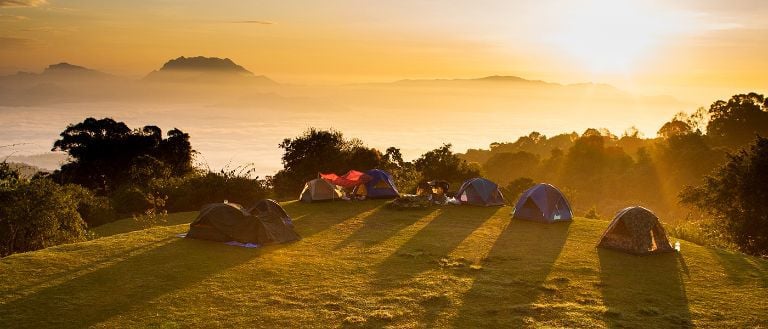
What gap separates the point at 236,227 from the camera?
19.2m

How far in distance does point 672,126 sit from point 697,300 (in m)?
78.7

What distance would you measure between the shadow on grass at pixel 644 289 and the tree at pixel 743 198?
341 inches

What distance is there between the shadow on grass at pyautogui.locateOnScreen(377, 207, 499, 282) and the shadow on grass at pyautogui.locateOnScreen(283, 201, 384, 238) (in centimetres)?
411

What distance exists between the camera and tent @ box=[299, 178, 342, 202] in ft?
96.5

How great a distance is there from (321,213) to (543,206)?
10.9m

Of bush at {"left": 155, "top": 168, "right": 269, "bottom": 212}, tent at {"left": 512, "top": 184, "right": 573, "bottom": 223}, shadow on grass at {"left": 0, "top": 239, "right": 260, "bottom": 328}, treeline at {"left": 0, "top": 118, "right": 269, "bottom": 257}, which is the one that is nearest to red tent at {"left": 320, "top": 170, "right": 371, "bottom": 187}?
tent at {"left": 512, "top": 184, "right": 573, "bottom": 223}

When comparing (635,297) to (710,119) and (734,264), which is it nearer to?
(734,264)

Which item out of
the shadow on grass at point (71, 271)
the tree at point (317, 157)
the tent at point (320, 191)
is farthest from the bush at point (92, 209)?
the shadow on grass at point (71, 271)

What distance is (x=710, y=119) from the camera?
243ft

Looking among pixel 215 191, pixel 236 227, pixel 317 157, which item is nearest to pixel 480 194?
pixel 236 227

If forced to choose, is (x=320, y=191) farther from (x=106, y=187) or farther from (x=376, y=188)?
(x=106, y=187)

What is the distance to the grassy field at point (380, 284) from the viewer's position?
12328mm

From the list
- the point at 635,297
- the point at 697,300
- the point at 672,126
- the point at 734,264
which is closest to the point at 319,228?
the point at 635,297

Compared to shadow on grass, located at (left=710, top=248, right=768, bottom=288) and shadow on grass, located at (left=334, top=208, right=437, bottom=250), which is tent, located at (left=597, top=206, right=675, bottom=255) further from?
shadow on grass, located at (left=334, top=208, right=437, bottom=250)
